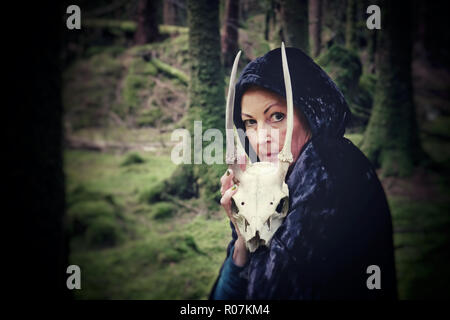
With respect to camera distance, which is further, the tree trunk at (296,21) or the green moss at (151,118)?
the green moss at (151,118)

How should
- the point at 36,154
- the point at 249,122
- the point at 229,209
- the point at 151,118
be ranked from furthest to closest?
1. the point at 151,118
2. the point at 36,154
3. the point at 249,122
4. the point at 229,209

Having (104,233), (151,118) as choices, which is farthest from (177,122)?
(104,233)

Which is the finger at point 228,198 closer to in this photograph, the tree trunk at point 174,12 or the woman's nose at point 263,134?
the woman's nose at point 263,134

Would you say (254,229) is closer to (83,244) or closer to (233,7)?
(83,244)

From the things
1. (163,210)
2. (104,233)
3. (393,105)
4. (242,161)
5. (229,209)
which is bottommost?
(104,233)

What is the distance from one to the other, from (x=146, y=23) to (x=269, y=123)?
5.17 ft

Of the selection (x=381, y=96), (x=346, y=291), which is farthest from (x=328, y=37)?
(x=346, y=291)

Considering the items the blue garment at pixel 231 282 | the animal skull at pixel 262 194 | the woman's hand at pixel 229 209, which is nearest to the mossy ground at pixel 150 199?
the blue garment at pixel 231 282

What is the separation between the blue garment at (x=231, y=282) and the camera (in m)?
2.59

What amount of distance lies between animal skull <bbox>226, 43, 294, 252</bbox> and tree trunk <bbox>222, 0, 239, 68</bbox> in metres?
0.72

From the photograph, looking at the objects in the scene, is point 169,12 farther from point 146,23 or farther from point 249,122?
point 249,122

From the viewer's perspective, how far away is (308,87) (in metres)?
2.48

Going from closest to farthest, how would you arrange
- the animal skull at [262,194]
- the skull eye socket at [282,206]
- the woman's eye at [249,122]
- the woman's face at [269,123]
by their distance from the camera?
the animal skull at [262,194]
the skull eye socket at [282,206]
the woman's face at [269,123]
the woman's eye at [249,122]

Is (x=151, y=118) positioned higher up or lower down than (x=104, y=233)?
higher up
